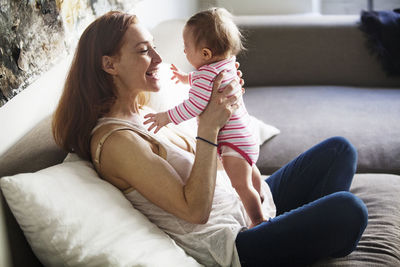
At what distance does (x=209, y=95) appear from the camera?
145cm

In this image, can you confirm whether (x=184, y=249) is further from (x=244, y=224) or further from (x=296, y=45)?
(x=296, y=45)

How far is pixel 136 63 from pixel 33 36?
32 centimetres

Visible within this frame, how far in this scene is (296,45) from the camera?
296 cm

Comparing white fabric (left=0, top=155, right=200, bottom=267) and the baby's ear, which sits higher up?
the baby's ear

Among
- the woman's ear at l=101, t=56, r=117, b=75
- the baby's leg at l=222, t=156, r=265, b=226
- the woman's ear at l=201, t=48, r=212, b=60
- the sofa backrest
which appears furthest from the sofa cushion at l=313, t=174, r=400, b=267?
the sofa backrest

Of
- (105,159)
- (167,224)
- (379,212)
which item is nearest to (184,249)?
(167,224)

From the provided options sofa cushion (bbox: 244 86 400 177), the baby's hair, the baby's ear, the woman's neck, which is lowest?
sofa cushion (bbox: 244 86 400 177)

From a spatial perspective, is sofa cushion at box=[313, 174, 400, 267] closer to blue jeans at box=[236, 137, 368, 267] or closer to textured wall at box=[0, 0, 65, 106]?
blue jeans at box=[236, 137, 368, 267]

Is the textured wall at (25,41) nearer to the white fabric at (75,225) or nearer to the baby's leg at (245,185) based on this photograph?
the white fabric at (75,225)

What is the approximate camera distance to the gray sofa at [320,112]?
55.2 inches

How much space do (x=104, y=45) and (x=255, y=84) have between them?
5.67 ft

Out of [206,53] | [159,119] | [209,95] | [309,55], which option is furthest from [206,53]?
[309,55]

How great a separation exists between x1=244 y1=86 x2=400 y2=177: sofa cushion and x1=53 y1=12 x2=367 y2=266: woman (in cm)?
76

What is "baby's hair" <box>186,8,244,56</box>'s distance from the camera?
1.43 m
